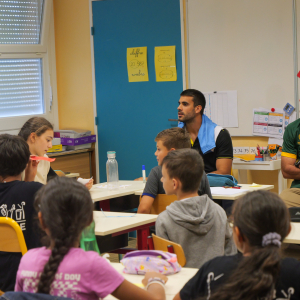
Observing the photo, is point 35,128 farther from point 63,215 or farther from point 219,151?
point 63,215

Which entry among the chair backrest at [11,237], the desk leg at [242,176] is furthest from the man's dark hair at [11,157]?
the desk leg at [242,176]

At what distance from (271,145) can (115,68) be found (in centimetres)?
210

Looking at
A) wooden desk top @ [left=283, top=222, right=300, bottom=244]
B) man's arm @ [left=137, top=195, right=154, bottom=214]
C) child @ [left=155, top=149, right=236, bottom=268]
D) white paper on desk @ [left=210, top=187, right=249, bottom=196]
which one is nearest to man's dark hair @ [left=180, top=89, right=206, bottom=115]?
white paper on desk @ [left=210, top=187, right=249, bottom=196]

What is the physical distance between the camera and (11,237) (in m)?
1.92

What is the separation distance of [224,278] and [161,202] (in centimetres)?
172

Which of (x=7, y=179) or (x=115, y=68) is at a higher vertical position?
(x=115, y=68)

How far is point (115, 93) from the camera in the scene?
541 cm

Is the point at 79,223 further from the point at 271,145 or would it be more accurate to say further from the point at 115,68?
the point at 115,68

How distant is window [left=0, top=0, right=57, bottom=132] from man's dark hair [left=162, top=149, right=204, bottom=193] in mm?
3501

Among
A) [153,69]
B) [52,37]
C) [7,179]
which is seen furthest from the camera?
→ [52,37]

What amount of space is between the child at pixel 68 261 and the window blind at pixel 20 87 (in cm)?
419

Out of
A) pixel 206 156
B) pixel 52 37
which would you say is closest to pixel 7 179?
pixel 206 156

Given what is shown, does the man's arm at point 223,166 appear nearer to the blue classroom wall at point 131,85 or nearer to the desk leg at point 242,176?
the desk leg at point 242,176

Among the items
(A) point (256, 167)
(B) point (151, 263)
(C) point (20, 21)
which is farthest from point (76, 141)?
(B) point (151, 263)
